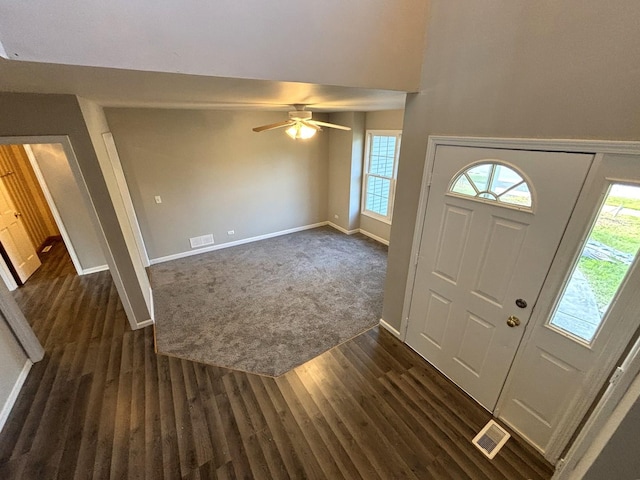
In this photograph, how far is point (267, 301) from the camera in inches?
144

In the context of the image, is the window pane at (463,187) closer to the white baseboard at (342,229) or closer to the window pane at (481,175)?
the window pane at (481,175)

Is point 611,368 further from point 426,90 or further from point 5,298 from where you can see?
point 5,298

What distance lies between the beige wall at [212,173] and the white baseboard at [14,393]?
2302 millimetres

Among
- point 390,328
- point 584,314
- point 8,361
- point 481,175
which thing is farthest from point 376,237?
point 8,361

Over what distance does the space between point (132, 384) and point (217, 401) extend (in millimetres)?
873

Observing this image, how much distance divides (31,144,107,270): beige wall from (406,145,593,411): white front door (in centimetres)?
461

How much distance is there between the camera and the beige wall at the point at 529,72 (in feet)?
4.12

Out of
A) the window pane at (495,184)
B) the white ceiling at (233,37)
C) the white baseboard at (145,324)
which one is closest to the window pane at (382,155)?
the white ceiling at (233,37)

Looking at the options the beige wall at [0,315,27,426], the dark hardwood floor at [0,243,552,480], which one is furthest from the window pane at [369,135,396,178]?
the beige wall at [0,315,27,426]

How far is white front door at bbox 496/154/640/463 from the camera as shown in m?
1.36

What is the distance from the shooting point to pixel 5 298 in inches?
93.7

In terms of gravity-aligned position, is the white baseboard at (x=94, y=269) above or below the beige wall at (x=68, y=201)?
below

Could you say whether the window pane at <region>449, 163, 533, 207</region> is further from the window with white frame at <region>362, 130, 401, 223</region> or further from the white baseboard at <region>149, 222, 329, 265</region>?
the white baseboard at <region>149, 222, 329, 265</region>

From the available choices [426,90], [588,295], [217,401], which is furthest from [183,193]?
[588,295]
